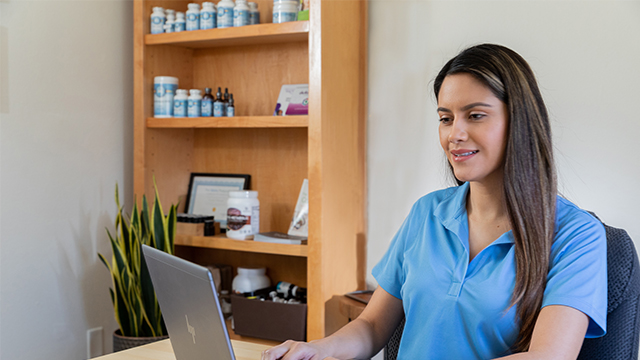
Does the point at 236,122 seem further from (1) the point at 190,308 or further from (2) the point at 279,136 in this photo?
(1) the point at 190,308

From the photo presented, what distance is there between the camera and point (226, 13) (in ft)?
7.08

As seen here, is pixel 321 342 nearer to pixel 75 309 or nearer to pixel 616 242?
pixel 616 242

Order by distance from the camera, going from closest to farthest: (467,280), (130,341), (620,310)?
1. (620,310)
2. (467,280)
3. (130,341)

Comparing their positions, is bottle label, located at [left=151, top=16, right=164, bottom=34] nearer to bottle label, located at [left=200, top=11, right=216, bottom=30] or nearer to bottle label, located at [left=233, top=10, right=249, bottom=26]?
bottle label, located at [left=200, top=11, right=216, bottom=30]

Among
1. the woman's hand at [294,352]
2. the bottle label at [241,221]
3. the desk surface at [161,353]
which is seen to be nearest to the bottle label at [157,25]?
the bottle label at [241,221]

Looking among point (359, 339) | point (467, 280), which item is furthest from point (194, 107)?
point (467, 280)

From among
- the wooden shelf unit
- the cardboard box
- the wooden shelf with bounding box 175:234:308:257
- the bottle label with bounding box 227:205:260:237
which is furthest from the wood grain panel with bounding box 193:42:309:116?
the cardboard box

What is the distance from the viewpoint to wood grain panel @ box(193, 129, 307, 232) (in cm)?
238

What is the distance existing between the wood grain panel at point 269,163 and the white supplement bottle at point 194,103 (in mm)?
267

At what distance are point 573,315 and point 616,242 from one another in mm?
215

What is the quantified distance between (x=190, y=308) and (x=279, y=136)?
1534mm

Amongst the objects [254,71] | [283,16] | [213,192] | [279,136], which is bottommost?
[213,192]

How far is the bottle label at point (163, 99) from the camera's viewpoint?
2307 mm

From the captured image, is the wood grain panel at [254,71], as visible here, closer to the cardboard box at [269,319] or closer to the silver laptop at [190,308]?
the cardboard box at [269,319]
